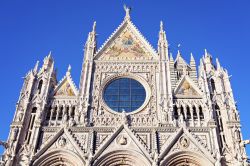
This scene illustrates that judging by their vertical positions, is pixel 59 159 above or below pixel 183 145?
below

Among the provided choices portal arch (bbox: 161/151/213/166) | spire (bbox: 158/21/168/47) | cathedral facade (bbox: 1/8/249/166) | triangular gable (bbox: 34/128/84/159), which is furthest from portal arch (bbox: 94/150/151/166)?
spire (bbox: 158/21/168/47)

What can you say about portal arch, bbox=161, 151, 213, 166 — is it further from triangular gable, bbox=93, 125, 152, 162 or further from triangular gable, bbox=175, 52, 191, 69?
triangular gable, bbox=175, 52, 191, 69

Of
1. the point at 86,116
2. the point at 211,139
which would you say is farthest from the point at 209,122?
the point at 86,116

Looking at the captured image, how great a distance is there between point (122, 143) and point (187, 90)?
594 centimetres

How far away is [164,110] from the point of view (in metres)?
19.9

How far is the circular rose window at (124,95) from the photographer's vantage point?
21141mm

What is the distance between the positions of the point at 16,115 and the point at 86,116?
4213 millimetres

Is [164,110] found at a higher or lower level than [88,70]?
lower

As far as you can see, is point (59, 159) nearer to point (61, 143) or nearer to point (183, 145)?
point (61, 143)

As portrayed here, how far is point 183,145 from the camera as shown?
1852 centimetres

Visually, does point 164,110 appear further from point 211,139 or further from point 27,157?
Answer: point 27,157

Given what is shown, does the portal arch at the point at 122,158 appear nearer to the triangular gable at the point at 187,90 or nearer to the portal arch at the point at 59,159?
the portal arch at the point at 59,159

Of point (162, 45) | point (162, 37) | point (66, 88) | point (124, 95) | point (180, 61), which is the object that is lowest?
point (124, 95)

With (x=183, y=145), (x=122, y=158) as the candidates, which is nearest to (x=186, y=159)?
(x=183, y=145)
